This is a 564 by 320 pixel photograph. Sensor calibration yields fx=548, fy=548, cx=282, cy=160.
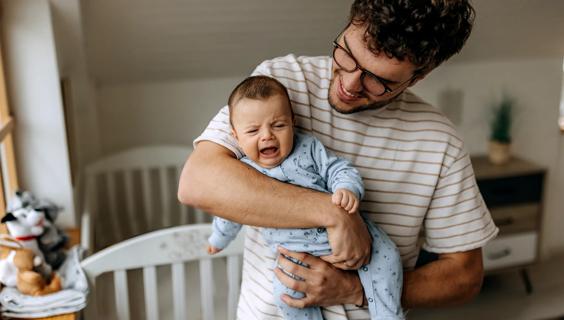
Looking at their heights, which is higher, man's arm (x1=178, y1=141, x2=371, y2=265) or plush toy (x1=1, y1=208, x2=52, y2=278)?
man's arm (x1=178, y1=141, x2=371, y2=265)

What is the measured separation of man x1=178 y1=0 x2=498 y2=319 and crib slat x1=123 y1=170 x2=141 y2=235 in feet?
4.51

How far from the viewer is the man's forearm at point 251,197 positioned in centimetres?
105

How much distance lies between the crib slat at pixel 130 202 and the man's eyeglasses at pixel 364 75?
1.63 meters

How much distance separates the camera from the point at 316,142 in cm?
113

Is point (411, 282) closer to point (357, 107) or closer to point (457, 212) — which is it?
point (457, 212)

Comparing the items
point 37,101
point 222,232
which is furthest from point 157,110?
point 222,232

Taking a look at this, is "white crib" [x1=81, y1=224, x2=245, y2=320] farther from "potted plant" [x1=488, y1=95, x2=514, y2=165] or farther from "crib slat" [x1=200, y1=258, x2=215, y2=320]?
"potted plant" [x1=488, y1=95, x2=514, y2=165]

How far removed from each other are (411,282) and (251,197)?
0.44 meters

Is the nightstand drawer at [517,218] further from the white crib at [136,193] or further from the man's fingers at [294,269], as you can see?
the man's fingers at [294,269]

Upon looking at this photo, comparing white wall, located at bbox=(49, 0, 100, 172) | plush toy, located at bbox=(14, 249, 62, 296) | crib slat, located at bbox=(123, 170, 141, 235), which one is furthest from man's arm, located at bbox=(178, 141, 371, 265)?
crib slat, located at bbox=(123, 170, 141, 235)

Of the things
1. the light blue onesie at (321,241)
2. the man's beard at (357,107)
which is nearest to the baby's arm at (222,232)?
the light blue onesie at (321,241)

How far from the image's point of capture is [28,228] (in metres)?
1.55

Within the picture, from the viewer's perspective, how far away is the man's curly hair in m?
0.99

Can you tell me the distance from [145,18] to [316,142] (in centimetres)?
125
